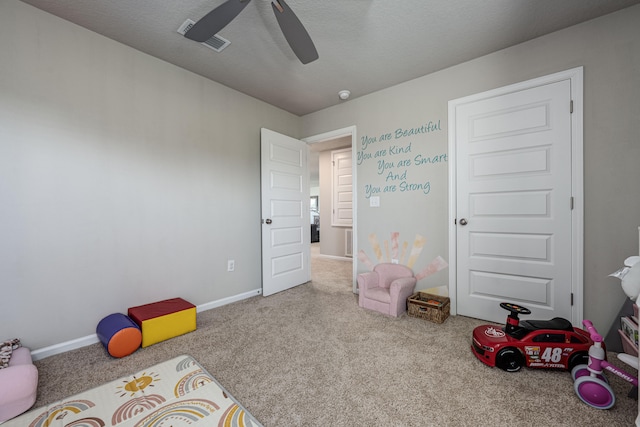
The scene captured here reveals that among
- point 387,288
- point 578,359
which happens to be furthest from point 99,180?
point 578,359

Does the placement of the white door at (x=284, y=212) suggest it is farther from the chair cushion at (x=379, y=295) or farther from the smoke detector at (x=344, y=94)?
the chair cushion at (x=379, y=295)

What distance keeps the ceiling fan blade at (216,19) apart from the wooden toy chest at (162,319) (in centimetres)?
209

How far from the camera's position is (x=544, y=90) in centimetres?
212

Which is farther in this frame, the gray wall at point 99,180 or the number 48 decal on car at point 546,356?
the gray wall at point 99,180

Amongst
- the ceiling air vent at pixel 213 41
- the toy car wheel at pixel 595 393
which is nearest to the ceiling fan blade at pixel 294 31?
the ceiling air vent at pixel 213 41

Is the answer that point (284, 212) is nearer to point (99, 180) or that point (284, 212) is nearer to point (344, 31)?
point (99, 180)

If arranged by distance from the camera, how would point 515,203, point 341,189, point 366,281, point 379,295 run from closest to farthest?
point 515,203
point 379,295
point 366,281
point 341,189

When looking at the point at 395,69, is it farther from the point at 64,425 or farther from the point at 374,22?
the point at 64,425

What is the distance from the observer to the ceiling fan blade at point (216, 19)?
1543 mm

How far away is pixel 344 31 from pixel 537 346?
101 inches

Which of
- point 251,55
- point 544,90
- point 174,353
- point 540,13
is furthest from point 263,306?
point 540,13

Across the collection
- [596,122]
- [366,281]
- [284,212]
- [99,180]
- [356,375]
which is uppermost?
[596,122]

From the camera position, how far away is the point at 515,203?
7.40 ft

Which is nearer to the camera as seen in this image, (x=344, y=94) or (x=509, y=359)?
(x=509, y=359)
